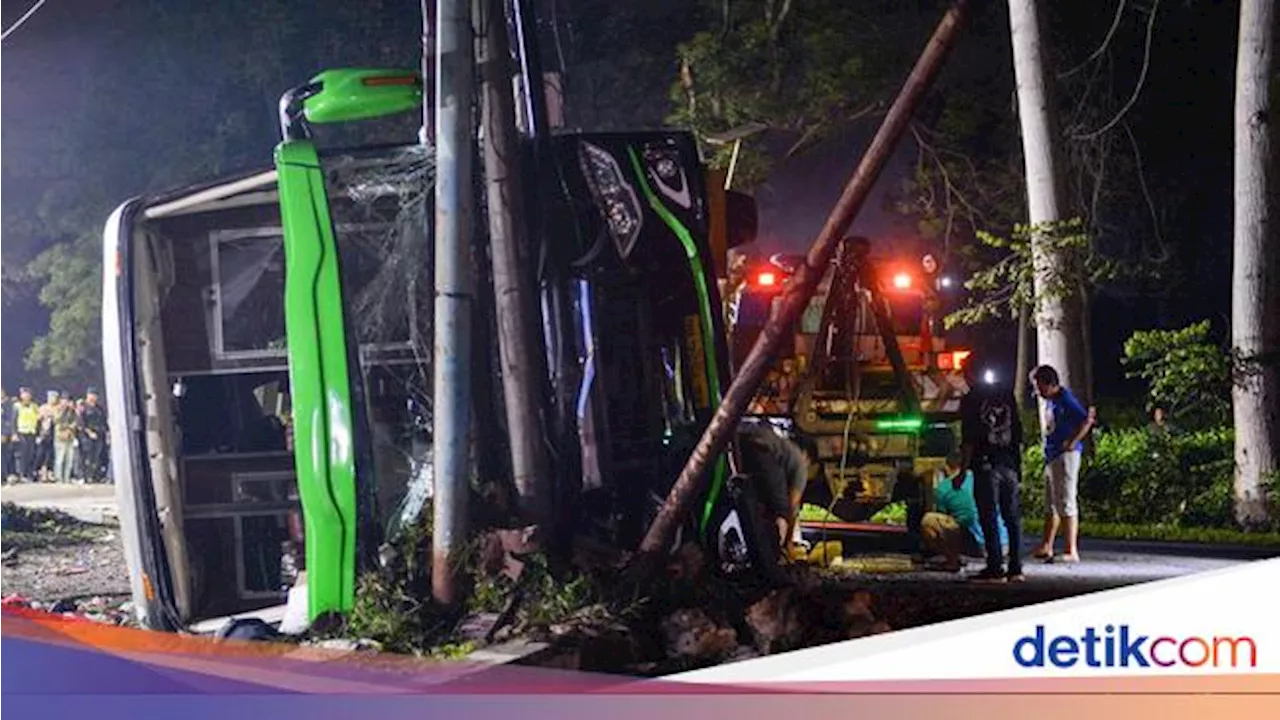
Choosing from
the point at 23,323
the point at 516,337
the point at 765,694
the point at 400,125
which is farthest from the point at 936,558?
the point at 23,323

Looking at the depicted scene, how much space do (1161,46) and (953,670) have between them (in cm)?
160

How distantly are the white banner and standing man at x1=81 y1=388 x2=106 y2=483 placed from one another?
1.62 m

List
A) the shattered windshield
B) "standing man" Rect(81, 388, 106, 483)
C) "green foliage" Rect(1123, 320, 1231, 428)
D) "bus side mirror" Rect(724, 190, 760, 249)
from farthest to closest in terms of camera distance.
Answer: "standing man" Rect(81, 388, 106, 483)
the shattered windshield
"bus side mirror" Rect(724, 190, 760, 249)
"green foliage" Rect(1123, 320, 1231, 428)

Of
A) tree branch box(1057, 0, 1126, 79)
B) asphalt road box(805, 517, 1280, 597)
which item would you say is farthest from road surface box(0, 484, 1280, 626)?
tree branch box(1057, 0, 1126, 79)

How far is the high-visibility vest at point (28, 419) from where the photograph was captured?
165 inches

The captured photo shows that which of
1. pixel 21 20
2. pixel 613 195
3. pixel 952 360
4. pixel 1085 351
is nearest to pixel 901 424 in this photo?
pixel 952 360

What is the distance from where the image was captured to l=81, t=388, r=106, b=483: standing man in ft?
14.1

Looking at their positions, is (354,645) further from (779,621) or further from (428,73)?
(428,73)

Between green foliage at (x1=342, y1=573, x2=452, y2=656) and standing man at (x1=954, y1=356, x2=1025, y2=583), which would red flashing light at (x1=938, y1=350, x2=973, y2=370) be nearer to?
standing man at (x1=954, y1=356, x2=1025, y2=583)

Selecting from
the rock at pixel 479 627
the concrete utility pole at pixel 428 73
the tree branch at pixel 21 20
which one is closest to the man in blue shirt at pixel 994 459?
the rock at pixel 479 627

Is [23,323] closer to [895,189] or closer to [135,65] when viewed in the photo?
[135,65]

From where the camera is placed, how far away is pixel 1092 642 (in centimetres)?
403

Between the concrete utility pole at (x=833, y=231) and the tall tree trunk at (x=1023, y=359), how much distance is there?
0.47 metres

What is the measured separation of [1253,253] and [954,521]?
0.97 metres
